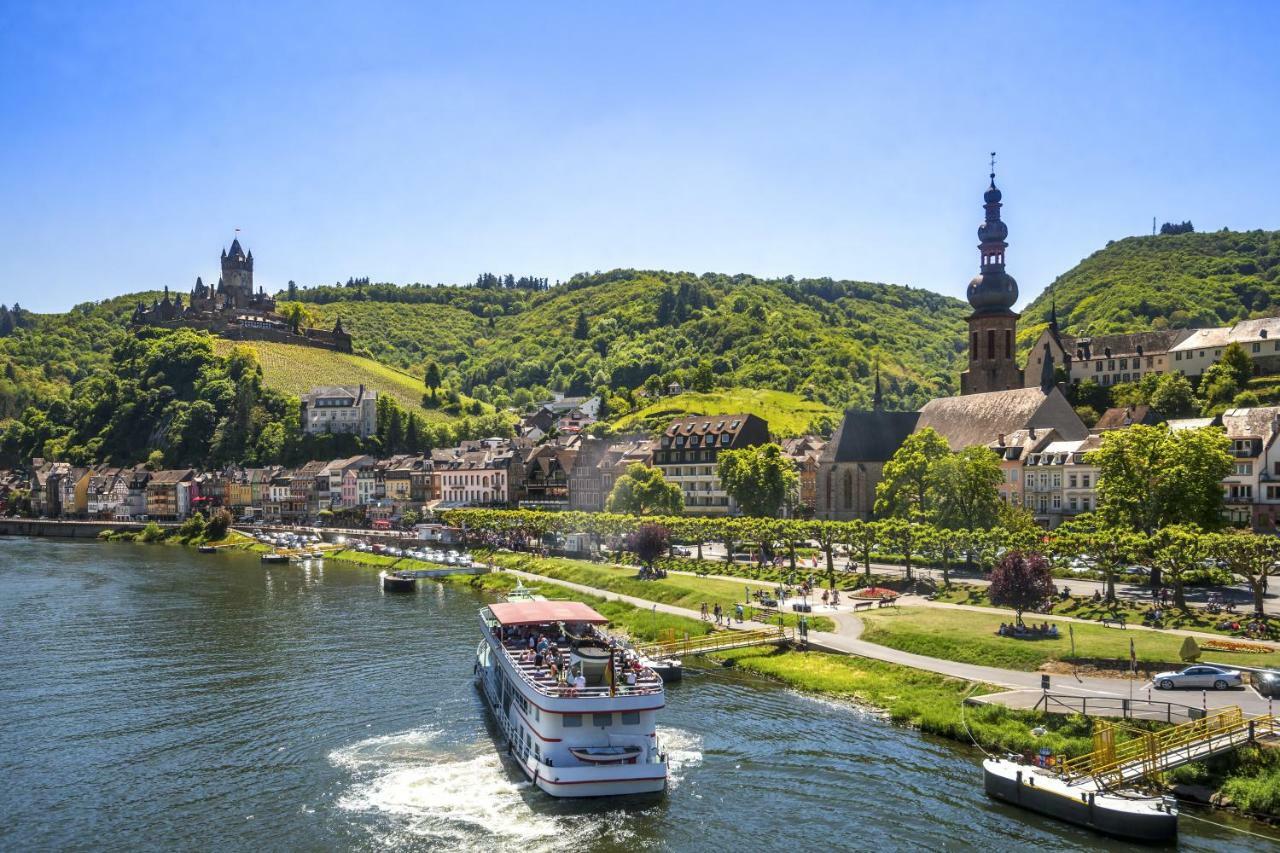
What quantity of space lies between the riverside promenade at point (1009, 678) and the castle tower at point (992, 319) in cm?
5695

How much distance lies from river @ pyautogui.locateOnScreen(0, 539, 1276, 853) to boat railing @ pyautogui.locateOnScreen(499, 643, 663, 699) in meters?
3.37

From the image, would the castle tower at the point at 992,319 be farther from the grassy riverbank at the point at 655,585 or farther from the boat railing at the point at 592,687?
the boat railing at the point at 592,687

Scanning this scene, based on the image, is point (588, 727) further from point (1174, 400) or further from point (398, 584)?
point (1174, 400)

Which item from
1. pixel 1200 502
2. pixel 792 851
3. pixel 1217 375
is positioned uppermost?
pixel 1217 375

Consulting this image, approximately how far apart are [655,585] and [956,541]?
2269cm

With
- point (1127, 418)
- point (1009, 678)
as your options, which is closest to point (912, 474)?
point (1127, 418)

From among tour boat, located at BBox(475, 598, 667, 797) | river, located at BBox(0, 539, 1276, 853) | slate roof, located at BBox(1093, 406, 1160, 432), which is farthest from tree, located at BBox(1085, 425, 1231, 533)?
tour boat, located at BBox(475, 598, 667, 797)

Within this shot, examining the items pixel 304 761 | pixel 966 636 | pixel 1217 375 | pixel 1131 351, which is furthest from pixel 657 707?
pixel 1131 351

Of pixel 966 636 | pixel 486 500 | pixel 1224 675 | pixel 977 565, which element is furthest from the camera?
pixel 486 500

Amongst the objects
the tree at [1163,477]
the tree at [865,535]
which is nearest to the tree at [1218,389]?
the tree at [1163,477]

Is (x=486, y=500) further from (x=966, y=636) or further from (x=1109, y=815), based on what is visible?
(x=1109, y=815)

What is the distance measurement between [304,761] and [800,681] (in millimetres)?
23903

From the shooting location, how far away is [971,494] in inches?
3125

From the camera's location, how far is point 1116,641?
51188 mm
